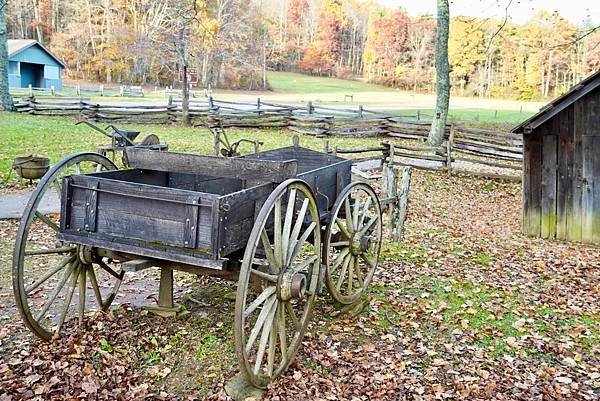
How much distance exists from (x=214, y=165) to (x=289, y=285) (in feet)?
4.28

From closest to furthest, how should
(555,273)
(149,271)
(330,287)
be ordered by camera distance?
(330,287), (149,271), (555,273)

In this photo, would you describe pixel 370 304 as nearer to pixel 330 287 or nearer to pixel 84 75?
pixel 330 287

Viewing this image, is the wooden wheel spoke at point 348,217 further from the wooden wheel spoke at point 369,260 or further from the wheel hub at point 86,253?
the wheel hub at point 86,253

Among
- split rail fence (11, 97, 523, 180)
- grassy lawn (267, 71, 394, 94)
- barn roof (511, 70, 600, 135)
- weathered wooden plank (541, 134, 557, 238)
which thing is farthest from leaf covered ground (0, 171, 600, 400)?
grassy lawn (267, 71, 394, 94)

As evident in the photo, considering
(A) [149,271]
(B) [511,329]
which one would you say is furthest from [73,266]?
(B) [511,329]

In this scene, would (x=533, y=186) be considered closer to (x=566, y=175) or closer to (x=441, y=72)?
(x=566, y=175)

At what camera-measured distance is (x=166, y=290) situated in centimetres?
539

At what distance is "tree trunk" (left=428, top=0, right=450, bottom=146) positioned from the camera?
61.0ft

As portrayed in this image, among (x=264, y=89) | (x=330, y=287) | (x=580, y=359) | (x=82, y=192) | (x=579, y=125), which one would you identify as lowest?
(x=580, y=359)

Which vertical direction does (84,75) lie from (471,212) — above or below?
above

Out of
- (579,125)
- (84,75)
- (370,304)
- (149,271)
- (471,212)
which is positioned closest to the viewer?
(370,304)

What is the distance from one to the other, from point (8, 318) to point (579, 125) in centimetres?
995

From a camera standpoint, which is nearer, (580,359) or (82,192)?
(82,192)

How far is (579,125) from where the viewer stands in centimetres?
1056
